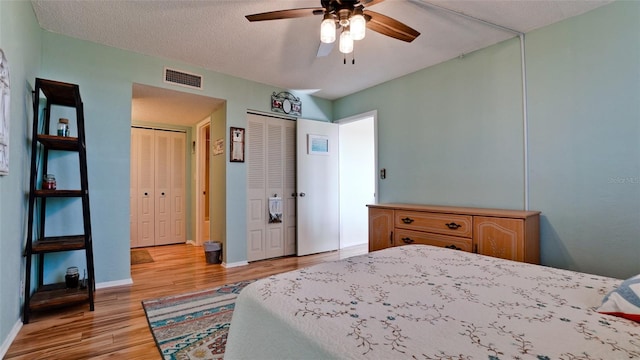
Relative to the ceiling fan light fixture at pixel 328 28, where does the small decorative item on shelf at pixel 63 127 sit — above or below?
below

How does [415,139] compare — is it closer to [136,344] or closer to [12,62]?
[136,344]

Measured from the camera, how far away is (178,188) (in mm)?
5246

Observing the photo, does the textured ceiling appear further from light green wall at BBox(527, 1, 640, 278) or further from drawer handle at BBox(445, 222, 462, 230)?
drawer handle at BBox(445, 222, 462, 230)

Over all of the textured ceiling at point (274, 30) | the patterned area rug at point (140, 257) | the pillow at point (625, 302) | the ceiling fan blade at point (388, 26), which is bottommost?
the patterned area rug at point (140, 257)

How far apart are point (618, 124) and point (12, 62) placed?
4170 millimetres

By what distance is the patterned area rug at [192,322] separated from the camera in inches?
69.7

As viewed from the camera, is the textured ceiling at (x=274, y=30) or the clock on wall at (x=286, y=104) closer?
the textured ceiling at (x=274, y=30)

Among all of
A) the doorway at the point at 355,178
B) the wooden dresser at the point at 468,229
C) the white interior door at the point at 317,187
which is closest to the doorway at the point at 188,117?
the white interior door at the point at 317,187

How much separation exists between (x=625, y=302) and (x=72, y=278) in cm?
352

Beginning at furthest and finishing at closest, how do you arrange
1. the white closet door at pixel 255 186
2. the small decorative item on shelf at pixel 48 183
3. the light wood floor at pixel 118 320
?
the white closet door at pixel 255 186, the small decorative item on shelf at pixel 48 183, the light wood floor at pixel 118 320

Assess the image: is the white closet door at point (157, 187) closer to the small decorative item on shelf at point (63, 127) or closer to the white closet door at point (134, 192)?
the white closet door at point (134, 192)

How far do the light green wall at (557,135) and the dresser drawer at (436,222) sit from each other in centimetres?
48

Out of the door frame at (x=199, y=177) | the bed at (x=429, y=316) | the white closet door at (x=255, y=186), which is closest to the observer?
the bed at (x=429, y=316)

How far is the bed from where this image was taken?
0.74m
